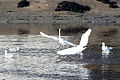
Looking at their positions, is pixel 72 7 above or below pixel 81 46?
below

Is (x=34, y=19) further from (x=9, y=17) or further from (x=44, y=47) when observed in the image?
(x=44, y=47)

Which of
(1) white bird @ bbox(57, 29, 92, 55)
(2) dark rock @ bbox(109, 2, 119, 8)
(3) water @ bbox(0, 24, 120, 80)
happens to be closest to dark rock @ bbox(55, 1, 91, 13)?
(2) dark rock @ bbox(109, 2, 119, 8)

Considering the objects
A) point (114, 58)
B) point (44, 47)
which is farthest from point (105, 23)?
point (114, 58)

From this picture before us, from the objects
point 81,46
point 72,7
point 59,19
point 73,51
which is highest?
point 81,46

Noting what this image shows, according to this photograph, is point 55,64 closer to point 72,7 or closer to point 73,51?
point 73,51

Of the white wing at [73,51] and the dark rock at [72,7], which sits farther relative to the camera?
the dark rock at [72,7]

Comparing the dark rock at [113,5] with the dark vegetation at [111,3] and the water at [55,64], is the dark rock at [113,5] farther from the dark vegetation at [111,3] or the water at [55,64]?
the water at [55,64]

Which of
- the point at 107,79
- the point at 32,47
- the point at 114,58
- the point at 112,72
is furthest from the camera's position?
the point at 32,47

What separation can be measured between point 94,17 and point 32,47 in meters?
44.7

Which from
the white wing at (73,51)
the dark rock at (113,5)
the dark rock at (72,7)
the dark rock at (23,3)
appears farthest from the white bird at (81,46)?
the dark rock at (113,5)

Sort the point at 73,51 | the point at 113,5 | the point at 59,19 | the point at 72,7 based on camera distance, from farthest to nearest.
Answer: the point at 113,5
the point at 72,7
the point at 59,19
the point at 73,51

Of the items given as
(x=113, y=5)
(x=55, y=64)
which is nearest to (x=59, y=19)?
(x=113, y=5)

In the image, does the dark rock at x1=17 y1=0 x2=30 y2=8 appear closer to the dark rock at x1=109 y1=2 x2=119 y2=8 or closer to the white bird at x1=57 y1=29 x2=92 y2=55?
the dark rock at x1=109 y1=2 x2=119 y2=8

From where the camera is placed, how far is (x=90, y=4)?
324ft
